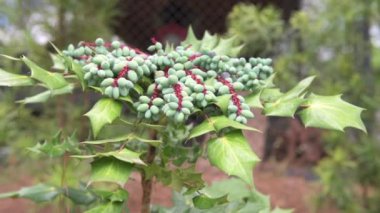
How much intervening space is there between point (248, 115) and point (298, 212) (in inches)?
125

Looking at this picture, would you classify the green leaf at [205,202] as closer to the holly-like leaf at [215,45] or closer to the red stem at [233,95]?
the red stem at [233,95]

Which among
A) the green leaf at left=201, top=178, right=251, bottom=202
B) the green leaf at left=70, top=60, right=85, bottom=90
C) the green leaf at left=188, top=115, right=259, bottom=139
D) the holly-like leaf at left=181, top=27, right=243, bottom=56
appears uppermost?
the holly-like leaf at left=181, top=27, right=243, bottom=56

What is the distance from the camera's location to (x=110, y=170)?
1073 mm

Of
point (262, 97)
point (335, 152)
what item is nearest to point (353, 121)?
point (262, 97)

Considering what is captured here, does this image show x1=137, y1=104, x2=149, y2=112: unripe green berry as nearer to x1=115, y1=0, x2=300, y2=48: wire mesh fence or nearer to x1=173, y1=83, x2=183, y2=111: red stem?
x1=173, y1=83, x2=183, y2=111: red stem

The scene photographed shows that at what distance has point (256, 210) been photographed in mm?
1386

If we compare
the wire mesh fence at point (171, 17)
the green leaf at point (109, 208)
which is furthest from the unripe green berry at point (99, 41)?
the wire mesh fence at point (171, 17)

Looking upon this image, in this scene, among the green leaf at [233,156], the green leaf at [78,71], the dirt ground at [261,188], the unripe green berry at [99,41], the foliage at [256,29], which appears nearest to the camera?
the green leaf at [233,156]

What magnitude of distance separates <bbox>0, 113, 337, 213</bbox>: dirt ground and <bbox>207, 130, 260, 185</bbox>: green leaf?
2.45 m

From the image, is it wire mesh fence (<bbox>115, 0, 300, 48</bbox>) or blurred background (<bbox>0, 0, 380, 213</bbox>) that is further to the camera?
wire mesh fence (<bbox>115, 0, 300, 48</bbox>)

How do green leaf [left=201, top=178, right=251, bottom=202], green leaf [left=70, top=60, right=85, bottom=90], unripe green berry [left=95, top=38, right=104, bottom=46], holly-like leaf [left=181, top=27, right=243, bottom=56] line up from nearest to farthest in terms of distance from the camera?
green leaf [left=70, top=60, right=85, bottom=90]
unripe green berry [left=95, top=38, right=104, bottom=46]
holly-like leaf [left=181, top=27, right=243, bottom=56]
green leaf [left=201, top=178, right=251, bottom=202]

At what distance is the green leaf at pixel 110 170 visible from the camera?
1062 millimetres

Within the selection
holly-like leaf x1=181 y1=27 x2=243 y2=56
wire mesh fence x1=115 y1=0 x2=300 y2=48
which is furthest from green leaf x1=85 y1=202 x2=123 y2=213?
wire mesh fence x1=115 y1=0 x2=300 y2=48

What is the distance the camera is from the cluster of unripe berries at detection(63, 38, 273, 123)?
1088 mm
